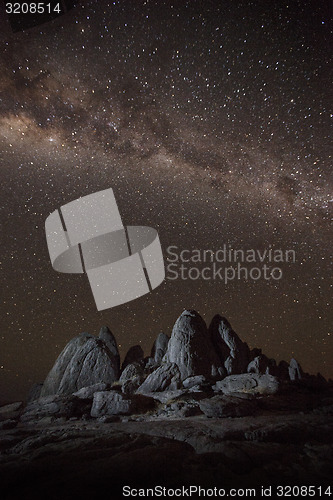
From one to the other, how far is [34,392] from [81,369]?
646cm

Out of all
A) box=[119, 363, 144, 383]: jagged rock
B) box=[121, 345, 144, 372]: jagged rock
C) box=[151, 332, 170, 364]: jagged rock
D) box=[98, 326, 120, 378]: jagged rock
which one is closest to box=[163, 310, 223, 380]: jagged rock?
box=[119, 363, 144, 383]: jagged rock

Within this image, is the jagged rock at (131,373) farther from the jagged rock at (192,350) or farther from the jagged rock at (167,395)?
the jagged rock at (167,395)

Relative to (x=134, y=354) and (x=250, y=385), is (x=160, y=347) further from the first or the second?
(x=250, y=385)

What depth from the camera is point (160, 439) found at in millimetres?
8656

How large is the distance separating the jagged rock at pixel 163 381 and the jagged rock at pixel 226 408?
19.0 feet

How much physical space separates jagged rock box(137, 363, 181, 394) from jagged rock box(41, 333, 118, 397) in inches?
211

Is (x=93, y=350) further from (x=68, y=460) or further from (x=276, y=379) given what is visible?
(x=68, y=460)

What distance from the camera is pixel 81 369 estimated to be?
948 inches

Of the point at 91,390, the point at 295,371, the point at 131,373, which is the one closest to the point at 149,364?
the point at 131,373

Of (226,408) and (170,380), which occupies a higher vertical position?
(170,380)

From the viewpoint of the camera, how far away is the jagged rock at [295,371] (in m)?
24.9

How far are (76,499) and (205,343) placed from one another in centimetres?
1915

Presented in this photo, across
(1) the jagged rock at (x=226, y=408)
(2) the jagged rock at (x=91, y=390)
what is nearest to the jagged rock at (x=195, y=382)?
(1) the jagged rock at (x=226, y=408)

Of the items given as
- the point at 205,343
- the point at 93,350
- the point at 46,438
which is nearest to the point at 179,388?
the point at 205,343
